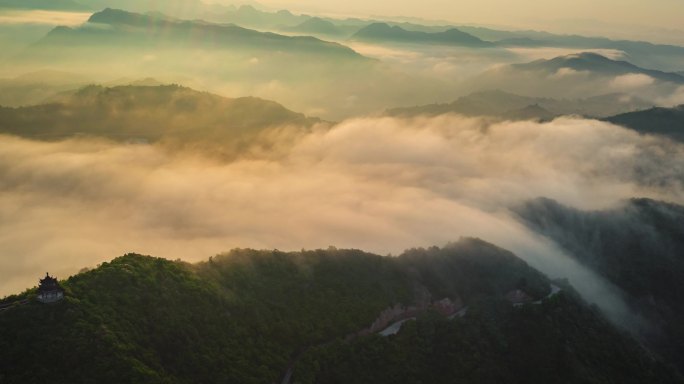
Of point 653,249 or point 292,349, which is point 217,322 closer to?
point 292,349

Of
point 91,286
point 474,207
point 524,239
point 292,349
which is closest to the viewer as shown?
point 91,286

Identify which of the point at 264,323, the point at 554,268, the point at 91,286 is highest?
the point at 91,286

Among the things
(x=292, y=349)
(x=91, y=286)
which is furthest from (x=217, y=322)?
(x=91, y=286)

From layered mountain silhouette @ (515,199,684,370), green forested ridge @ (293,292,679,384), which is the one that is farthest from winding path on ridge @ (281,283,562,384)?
layered mountain silhouette @ (515,199,684,370)

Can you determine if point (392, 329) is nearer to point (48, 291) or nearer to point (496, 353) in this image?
point (496, 353)

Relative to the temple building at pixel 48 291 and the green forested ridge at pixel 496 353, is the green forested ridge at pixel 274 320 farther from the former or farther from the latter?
the temple building at pixel 48 291

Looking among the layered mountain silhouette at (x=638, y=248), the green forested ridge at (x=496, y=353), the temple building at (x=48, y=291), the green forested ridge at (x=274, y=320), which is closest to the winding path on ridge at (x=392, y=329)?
the green forested ridge at (x=274, y=320)
